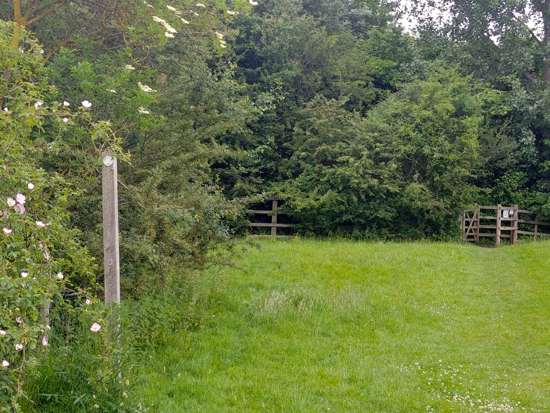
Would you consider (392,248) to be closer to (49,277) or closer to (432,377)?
(432,377)

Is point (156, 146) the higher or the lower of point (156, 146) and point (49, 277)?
the higher

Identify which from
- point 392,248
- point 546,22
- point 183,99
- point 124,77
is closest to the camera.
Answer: point 124,77

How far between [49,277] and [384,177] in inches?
629

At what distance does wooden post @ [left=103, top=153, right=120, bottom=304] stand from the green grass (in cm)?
110

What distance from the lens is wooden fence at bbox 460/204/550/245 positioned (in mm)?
20547

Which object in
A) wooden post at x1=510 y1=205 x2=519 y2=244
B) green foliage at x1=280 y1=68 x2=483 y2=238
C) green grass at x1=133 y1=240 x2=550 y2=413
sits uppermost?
green foliage at x1=280 y1=68 x2=483 y2=238

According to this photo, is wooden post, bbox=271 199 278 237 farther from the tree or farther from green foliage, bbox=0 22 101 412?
green foliage, bbox=0 22 101 412

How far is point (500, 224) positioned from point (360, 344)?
15247mm

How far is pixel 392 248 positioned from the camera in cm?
1591

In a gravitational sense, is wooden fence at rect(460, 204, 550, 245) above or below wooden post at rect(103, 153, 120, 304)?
below

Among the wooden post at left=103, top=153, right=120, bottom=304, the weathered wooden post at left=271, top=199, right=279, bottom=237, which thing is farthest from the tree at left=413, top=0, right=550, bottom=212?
the wooden post at left=103, top=153, right=120, bottom=304

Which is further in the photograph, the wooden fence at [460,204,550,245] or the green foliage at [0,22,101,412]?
the wooden fence at [460,204,550,245]

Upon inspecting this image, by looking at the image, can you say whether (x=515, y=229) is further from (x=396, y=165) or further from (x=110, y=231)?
(x=110, y=231)

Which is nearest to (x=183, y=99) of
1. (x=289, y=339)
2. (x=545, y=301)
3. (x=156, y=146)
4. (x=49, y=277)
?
(x=156, y=146)
